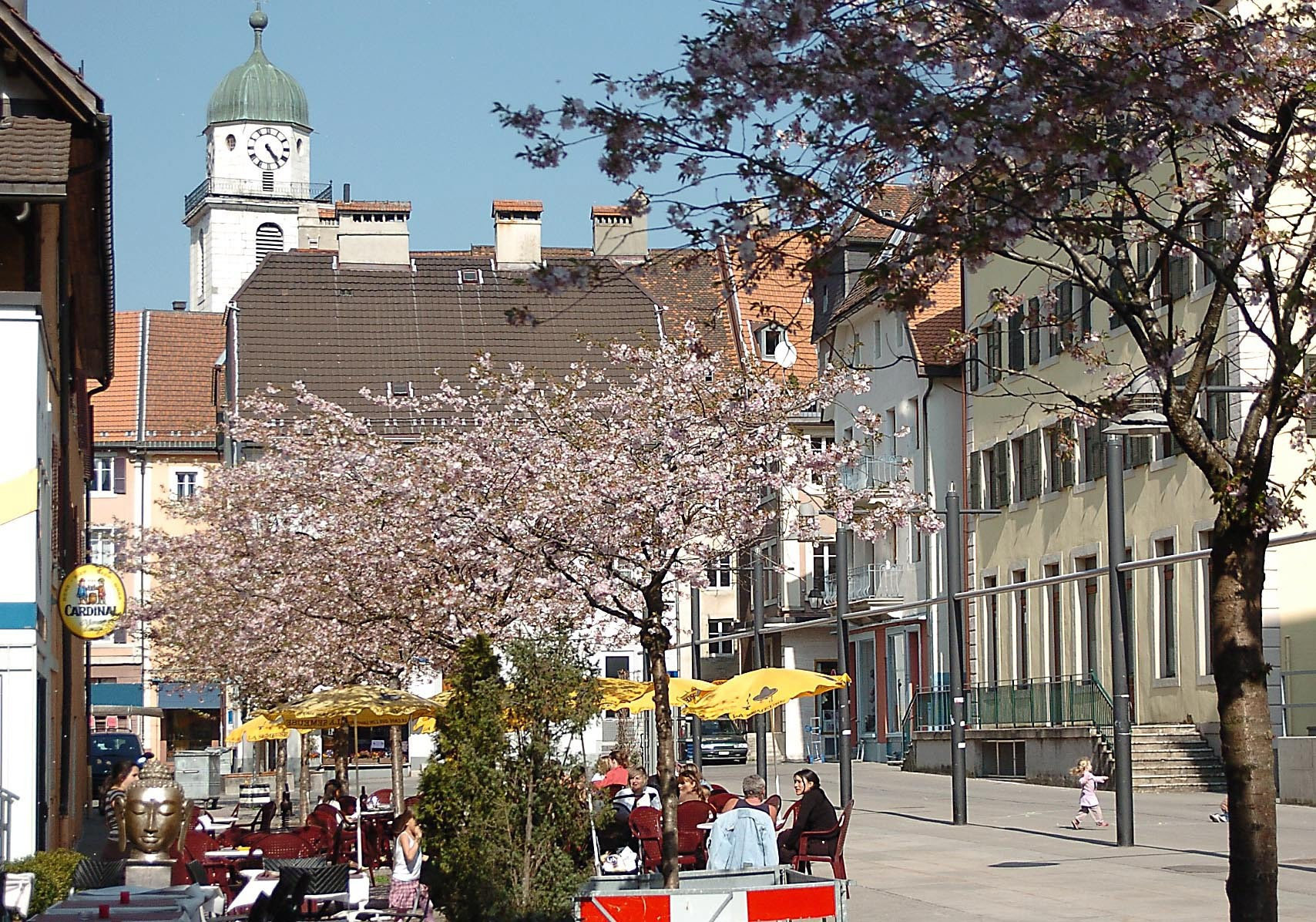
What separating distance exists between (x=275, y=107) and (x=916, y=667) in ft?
309

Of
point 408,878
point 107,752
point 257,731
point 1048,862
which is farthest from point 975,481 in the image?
point 408,878

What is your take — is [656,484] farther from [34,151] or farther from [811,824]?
[34,151]

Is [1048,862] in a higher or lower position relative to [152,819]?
lower

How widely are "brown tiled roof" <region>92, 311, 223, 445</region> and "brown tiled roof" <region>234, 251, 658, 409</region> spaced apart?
8.88m

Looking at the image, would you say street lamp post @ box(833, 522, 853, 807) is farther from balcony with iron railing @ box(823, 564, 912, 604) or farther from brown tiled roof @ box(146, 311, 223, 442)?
brown tiled roof @ box(146, 311, 223, 442)

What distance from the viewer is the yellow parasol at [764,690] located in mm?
25875

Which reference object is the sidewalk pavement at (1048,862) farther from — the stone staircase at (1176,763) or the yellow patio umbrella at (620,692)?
the yellow patio umbrella at (620,692)

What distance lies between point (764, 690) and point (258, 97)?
4689 inches

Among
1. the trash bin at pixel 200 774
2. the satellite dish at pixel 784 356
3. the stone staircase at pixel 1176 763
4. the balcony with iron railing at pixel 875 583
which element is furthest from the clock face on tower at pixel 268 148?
the stone staircase at pixel 1176 763

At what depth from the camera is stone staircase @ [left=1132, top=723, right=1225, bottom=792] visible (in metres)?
36.8

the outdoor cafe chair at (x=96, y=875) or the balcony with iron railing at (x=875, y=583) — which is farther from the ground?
the balcony with iron railing at (x=875, y=583)

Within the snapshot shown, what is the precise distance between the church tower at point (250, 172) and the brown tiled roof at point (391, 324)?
212 feet

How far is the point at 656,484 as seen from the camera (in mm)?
20906

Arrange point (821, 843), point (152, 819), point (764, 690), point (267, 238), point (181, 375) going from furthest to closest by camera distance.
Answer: point (267, 238), point (181, 375), point (764, 690), point (821, 843), point (152, 819)
